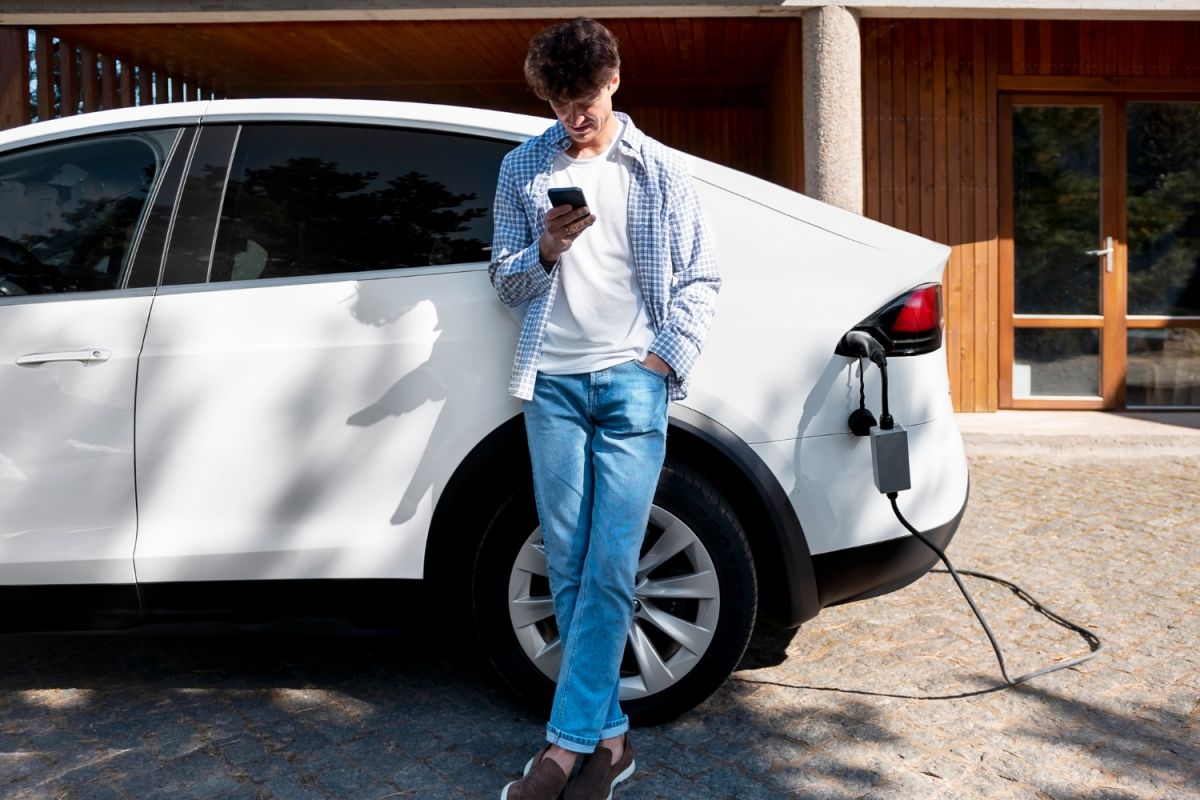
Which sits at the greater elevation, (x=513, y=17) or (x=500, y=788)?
(x=513, y=17)

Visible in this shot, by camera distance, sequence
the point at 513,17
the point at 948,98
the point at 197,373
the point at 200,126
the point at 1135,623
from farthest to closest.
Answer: the point at 948,98, the point at 513,17, the point at 1135,623, the point at 200,126, the point at 197,373

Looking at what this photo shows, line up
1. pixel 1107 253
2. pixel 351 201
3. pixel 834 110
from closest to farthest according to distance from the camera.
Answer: pixel 351 201
pixel 834 110
pixel 1107 253

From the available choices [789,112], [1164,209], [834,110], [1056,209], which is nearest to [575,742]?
[834,110]

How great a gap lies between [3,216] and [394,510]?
56.8 inches

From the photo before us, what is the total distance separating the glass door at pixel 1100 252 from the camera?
29.3 ft

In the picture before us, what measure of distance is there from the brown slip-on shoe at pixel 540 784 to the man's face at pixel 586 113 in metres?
1.47

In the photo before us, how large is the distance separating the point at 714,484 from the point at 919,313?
73 cm

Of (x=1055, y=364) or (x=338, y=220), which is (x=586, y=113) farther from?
(x=1055, y=364)

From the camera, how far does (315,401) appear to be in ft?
9.87

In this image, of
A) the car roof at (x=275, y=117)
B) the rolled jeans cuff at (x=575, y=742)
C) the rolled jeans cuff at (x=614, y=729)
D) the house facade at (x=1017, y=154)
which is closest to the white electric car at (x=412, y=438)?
the car roof at (x=275, y=117)

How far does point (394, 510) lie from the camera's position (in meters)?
3.03

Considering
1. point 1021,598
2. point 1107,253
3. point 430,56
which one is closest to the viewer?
point 1021,598

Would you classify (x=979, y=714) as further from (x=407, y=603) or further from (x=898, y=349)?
(x=407, y=603)

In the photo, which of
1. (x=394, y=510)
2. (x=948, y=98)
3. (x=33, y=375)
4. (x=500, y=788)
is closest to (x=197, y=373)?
(x=33, y=375)
